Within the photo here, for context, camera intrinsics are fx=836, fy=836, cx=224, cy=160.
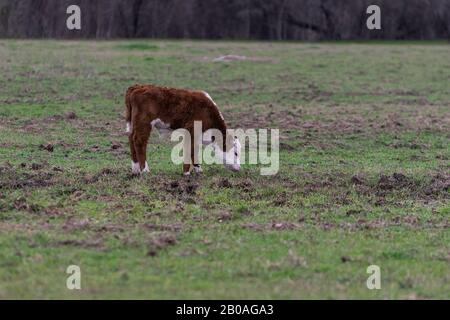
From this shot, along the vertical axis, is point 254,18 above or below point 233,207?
above

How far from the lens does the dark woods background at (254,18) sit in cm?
5325

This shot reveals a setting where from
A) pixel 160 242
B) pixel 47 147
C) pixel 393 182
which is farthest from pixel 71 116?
pixel 160 242

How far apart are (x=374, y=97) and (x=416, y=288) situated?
16.7m

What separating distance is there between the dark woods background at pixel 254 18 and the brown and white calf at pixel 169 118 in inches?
1613

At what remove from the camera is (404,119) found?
19031mm

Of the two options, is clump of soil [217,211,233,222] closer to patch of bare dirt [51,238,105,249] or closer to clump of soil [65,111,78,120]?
patch of bare dirt [51,238,105,249]

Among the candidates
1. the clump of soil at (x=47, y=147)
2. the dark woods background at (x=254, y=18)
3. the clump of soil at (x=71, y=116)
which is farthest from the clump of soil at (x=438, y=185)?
the dark woods background at (x=254, y=18)

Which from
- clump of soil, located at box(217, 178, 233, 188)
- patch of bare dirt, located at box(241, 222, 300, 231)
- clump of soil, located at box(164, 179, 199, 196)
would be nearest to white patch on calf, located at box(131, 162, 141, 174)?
clump of soil, located at box(164, 179, 199, 196)

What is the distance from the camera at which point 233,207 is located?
1022 cm

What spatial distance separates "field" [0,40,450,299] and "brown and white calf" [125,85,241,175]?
301 mm

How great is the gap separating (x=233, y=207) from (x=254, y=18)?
48211 millimetres

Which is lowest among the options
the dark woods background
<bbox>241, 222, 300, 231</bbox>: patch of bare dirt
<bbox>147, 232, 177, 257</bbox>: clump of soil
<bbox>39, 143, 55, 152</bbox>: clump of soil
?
<bbox>241, 222, 300, 231</bbox>: patch of bare dirt

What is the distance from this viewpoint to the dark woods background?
53250 millimetres

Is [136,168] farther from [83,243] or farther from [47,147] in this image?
[83,243]
